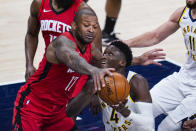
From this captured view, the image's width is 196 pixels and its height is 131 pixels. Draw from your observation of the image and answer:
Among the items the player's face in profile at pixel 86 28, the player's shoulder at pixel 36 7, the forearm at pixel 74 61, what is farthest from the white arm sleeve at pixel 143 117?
the player's shoulder at pixel 36 7

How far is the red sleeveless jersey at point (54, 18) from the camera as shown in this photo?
4.86 meters

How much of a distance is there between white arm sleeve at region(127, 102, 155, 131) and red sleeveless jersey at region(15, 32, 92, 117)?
0.66 metres

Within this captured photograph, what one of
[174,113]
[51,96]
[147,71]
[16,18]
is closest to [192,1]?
[174,113]

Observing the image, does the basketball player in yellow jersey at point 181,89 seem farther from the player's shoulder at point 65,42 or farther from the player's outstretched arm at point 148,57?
the player's shoulder at point 65,42

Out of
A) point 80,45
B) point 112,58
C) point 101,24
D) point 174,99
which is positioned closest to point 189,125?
point 174,99

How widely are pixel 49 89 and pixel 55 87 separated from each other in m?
0.07

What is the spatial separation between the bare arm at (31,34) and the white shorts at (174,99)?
5.06ft

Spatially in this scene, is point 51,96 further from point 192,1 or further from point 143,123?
point 192,1

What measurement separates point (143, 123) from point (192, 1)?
1613 millimetres

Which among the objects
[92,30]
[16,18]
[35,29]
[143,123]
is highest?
[92,30]

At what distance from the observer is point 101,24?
1017 cm

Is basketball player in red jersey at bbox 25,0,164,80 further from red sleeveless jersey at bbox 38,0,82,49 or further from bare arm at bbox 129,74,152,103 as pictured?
bare arm at bbox 129,74,152,103

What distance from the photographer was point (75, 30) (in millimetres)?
4168

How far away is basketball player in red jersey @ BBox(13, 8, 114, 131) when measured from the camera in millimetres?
4086
